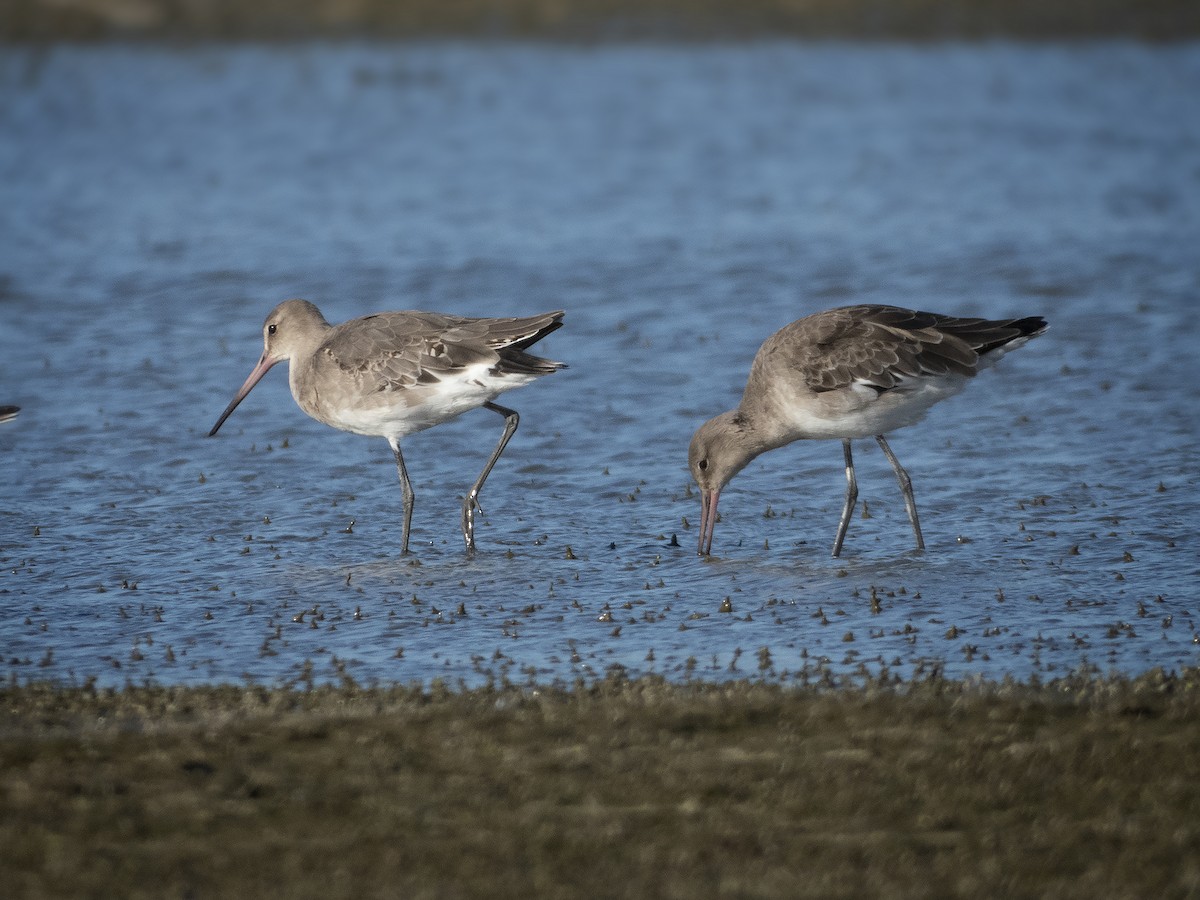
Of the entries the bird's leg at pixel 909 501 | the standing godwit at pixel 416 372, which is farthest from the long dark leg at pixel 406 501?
the bird's leg at pixel 909 501

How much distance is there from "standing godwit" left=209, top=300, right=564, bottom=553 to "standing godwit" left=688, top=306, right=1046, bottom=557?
3.68ft

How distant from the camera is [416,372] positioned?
8.95 meters

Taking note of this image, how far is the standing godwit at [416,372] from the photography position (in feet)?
29.0

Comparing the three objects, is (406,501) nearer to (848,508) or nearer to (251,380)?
(251,380)

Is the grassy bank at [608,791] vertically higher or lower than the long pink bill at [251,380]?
lower

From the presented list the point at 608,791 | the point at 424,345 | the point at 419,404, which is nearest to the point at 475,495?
the point at 419,404

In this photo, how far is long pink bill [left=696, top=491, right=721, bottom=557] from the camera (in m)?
8.60

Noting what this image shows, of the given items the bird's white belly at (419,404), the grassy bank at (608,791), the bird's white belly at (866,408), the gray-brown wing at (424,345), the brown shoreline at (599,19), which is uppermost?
the brown shoreline at (599,19)

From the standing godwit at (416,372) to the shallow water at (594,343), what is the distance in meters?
0.57

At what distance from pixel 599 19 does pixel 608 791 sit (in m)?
21.3

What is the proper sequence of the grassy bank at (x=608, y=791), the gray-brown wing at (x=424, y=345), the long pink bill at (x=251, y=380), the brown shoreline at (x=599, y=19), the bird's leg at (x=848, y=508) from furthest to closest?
1. the brown shoreline at (x=599, y=19)
2. the long pink bill at (x=251, y=380)
3. the gray-brown wing at (x=424, y=345)
4. the bird's leg at (x=848, y=508)
5. the grassy bank at (x=608, y=791)

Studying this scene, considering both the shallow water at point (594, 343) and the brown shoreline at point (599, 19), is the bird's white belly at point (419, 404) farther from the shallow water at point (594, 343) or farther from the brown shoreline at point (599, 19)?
the brown shoreline at point (599, 19)

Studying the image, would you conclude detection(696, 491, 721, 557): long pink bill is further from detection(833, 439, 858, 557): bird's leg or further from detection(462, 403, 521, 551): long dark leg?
detection(462, 403, 521, 551): long dark leg

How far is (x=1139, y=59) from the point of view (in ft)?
77.3
